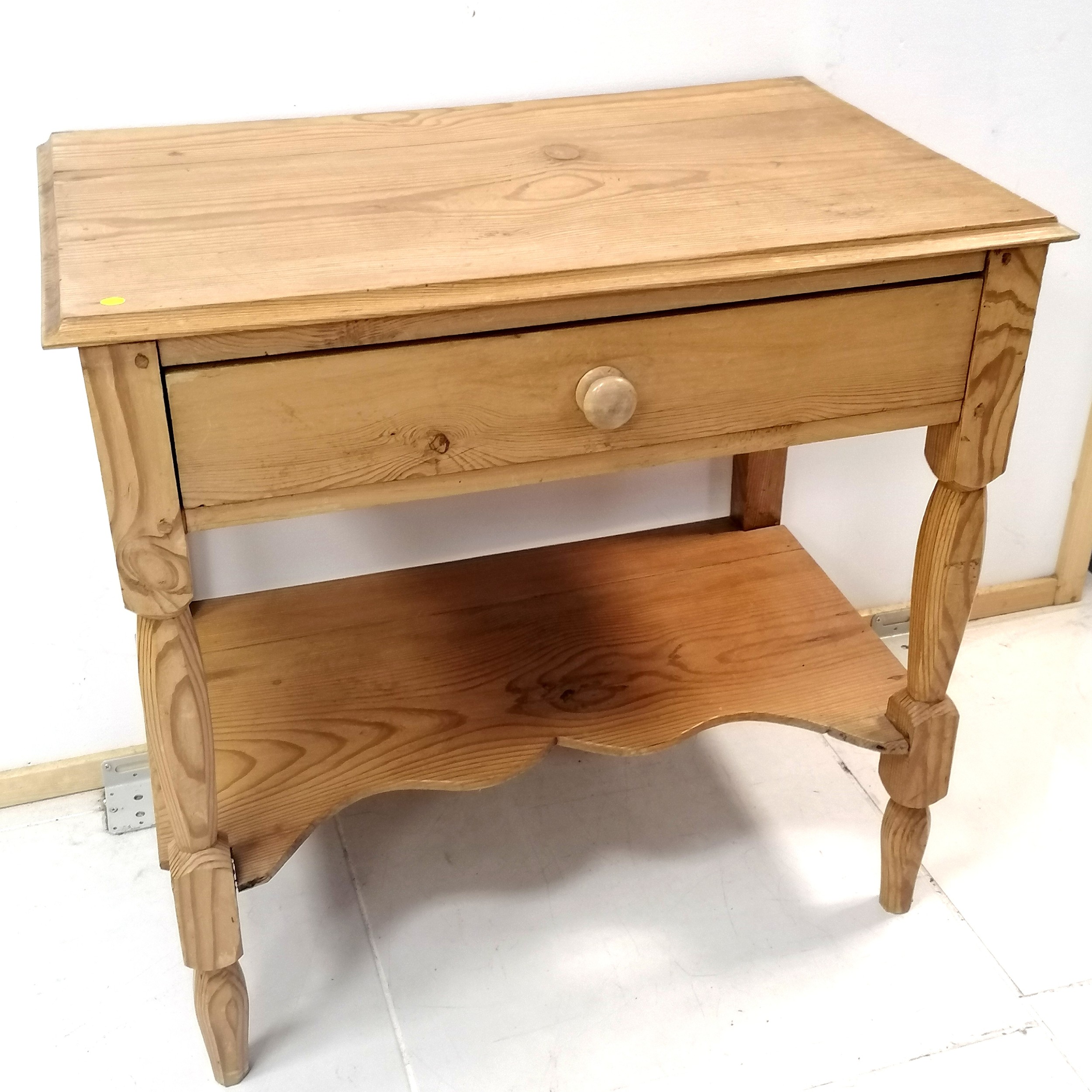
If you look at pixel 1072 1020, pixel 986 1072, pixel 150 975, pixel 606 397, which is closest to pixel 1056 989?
pixel 1072 1020

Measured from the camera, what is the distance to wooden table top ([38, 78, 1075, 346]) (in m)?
0.87

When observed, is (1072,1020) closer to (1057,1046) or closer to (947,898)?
(1057,1046)

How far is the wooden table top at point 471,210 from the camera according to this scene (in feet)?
2.84

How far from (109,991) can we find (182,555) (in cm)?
59

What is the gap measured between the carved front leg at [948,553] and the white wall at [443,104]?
1.48 feet

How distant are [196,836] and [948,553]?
717 mm

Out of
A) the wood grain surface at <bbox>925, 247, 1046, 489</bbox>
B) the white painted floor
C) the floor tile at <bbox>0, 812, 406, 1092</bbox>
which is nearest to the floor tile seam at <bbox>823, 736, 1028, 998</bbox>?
the white painted floor

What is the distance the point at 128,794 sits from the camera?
1486 mm

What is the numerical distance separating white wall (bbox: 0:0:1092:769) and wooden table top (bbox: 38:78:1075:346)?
→ 68 millimetres

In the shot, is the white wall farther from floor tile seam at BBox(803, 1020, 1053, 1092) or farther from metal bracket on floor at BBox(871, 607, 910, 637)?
floor tile seam at BBox(803, 1020, 1053, 1092)

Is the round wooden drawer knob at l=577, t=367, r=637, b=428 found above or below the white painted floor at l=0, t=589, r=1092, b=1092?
above

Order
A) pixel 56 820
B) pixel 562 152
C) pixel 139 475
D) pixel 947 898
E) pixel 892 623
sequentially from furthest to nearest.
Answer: pixel 892 623
pixel 56 820
pixel 947 898
pixel 562 152
pixel 139 475

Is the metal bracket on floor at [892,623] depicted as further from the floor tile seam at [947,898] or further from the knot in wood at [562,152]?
the knot in wood at [562,152]

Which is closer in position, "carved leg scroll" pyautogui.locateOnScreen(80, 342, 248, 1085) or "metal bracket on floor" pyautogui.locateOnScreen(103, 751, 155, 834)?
"carved leg scroll" pyautogui.locateOnScreen(80, 342, 248, 1085)
